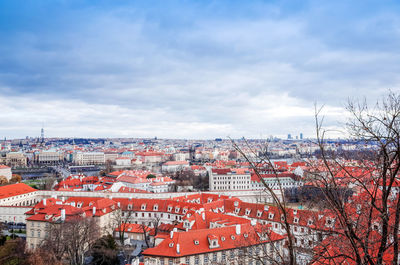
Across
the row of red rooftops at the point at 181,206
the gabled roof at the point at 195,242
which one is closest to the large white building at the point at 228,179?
the row of red rooftops at the point at 181,206

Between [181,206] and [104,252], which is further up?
[181,206]

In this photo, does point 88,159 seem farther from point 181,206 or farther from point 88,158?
point 181,206

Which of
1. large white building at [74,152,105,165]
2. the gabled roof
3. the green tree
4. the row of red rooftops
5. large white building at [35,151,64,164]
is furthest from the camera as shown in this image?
large white building at [74,152,105,165]

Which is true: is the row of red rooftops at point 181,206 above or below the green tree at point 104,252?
above

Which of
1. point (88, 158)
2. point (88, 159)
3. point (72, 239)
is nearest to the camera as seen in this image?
point (72, 239)

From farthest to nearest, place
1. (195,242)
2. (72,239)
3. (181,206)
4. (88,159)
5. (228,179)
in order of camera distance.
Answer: (88,159)
(228,179)
(181,206)
(72,239)
(195,242)

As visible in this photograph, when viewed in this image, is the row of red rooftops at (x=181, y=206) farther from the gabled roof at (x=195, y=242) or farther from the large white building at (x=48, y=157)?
the large white building at (x=48, y=157)

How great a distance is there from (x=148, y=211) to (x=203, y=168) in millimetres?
38840

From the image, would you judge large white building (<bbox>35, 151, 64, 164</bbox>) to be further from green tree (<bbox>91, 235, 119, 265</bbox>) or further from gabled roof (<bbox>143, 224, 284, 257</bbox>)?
gabled roof (<bbox>143, 224, 284, 257</bbox>)

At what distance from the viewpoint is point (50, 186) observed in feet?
156

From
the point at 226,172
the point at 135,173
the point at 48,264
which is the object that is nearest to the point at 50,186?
the point at 135,173

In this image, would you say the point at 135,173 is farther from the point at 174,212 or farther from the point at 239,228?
the point at 239,228

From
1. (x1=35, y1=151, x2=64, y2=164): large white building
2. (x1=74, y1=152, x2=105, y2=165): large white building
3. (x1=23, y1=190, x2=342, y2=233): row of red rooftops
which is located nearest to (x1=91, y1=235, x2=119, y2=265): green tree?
(x1=23, y1=190, x2=342, y2=233): row of red rooftops

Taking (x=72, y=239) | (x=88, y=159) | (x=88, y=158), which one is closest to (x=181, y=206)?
(x=72, y=239)
